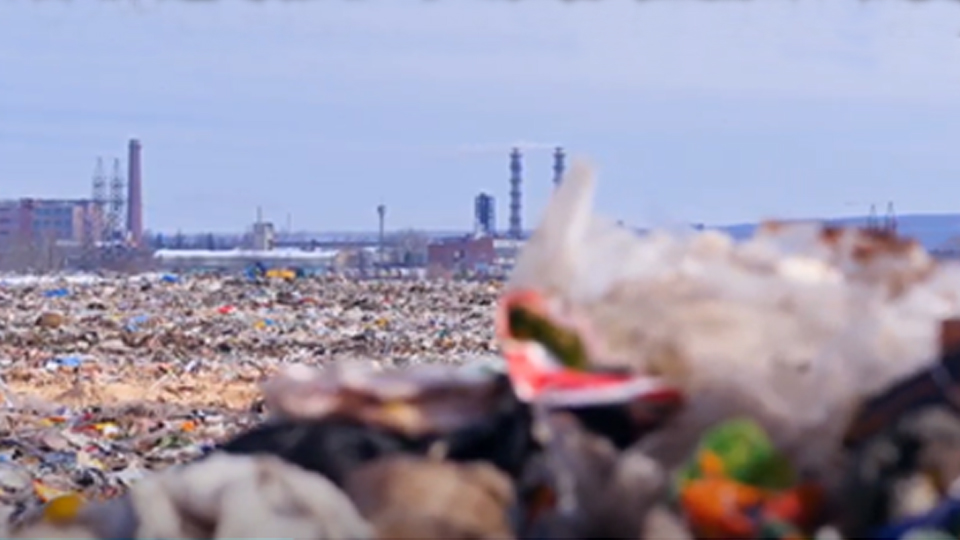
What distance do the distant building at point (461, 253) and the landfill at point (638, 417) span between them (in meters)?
66.1

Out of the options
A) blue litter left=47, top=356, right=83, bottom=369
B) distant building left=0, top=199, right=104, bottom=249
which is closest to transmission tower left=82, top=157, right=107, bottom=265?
distant building left=0, top=199, right=104, bottom=249

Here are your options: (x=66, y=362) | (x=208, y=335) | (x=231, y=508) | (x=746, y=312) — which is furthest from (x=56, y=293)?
(x=746, y=312)

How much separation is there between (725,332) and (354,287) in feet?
123

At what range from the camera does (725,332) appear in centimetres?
177

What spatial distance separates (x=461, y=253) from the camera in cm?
7275

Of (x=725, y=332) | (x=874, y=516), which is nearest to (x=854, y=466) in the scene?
(x=874, y=516)

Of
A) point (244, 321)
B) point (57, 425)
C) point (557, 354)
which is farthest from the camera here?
point (244, 321)

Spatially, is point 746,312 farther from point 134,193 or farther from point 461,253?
point 134,193

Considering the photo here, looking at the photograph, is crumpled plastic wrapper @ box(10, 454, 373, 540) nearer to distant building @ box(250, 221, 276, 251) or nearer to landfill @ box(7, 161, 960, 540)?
landfill @ box(7, 161, 960, 540)

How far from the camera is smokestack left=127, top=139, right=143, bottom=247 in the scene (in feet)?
323

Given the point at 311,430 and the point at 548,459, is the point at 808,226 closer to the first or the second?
the point at 548,459

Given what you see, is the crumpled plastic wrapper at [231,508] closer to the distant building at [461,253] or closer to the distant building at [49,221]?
the distant building at [461,253]

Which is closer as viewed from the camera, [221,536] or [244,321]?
[221,536]

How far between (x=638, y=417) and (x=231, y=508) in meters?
0.45
